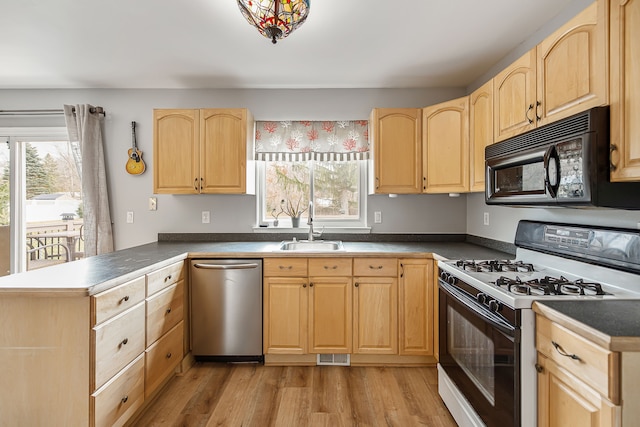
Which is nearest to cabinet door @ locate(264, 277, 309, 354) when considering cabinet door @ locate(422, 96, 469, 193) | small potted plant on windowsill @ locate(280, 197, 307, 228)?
small potted plant on windowsill @ locate(280, 197, 307, 228)

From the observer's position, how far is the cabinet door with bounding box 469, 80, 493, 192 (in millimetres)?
2160

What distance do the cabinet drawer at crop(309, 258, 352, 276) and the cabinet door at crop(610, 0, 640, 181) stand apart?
163cm

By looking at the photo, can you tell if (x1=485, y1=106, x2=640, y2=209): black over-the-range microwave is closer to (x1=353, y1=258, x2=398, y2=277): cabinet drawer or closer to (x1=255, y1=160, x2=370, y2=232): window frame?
(x1=353, y1=258, x2=398, y2=277): cabinet drawer

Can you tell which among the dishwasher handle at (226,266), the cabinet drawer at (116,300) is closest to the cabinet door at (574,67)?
the dishwasher handle at (226,266)

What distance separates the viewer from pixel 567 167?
1.34m

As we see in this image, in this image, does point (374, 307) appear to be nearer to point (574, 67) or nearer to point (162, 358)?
point (162, 358)

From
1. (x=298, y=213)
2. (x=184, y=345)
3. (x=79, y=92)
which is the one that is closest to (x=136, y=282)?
(x=184, y=345)

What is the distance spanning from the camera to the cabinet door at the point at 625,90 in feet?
3.71

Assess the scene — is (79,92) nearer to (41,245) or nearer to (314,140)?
(41,245)

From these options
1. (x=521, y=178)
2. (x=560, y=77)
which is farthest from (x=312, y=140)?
(x=560, y=77)

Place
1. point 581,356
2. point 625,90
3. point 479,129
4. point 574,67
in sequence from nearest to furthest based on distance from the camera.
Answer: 1. point 581,356
2. point 625,90
3. point 574,67
4. point 479,129

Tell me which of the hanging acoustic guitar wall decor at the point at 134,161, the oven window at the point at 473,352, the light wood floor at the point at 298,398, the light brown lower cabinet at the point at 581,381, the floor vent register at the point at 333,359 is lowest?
the light wood floor at the point at 298,398

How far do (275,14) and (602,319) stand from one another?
1.76 metres

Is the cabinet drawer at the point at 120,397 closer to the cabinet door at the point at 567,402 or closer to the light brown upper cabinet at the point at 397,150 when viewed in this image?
the cabinet door at the point at 567,402
